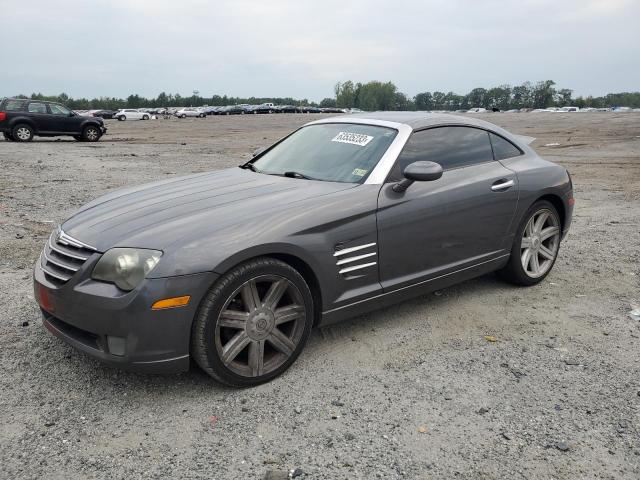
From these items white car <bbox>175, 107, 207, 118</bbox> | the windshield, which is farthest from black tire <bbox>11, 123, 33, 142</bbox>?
white car <bbox>175, 107, 207, 118</bbox>

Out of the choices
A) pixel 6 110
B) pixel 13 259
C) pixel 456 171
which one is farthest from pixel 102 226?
pixel 6 110

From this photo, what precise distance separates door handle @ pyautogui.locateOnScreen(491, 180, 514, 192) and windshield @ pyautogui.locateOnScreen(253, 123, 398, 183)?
95 centimetres

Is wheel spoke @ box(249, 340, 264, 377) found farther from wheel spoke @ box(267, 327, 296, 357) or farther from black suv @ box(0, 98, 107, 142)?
black suv @ box(0, 98, 107, 142)

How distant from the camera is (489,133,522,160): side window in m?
4.71

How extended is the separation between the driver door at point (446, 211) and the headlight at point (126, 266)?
150cm

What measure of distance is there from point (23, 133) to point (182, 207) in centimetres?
1940

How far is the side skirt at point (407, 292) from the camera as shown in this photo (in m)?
3.59

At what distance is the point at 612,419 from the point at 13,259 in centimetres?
536

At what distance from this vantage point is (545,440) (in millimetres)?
2773

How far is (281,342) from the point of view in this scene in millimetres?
3334

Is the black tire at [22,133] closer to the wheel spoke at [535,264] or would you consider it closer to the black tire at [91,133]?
the black tire at [91,133]

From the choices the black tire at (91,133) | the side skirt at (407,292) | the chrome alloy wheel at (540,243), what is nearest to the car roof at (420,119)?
the chrome alloy wheel at (540,243)

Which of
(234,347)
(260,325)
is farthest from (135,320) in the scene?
(260,325)

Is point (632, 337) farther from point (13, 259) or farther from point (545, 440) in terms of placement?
point (13, 259)
